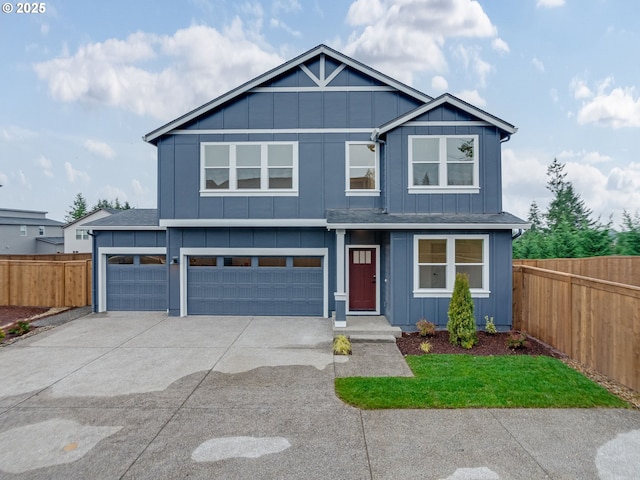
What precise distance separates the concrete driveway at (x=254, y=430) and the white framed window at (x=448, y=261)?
12.5 ft

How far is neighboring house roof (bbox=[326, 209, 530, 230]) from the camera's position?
917 cm

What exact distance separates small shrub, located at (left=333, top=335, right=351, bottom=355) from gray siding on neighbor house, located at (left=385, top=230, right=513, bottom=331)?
2.01m

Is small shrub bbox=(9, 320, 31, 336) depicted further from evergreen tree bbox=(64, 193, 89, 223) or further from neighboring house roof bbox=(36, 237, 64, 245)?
evergreen tree bbox=(64, 193, 89, 223)

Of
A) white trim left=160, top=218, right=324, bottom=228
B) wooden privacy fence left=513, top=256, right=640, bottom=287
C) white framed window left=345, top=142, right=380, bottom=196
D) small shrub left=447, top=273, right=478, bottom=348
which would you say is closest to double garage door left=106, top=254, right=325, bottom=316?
white trim left=160, top=218, right=324, bottom=228

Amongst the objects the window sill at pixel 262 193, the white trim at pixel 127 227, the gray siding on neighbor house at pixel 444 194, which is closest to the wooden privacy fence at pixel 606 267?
the gray siding on neighbor house at pixel 444 194

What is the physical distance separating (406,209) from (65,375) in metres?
8.74

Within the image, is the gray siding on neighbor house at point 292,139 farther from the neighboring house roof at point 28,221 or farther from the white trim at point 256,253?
the neighboring house roof at point 28,221

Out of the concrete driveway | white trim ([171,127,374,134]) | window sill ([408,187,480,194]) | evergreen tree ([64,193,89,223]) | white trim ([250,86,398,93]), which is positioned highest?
evergreen tree ([64,193,89,223])

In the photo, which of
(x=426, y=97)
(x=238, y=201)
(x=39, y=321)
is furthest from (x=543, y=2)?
(x=39, y=321)

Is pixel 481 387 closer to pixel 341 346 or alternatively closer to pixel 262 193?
pixel 341 346

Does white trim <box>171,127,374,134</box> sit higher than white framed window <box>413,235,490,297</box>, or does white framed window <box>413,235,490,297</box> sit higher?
white trim <box>171,127,374,134</box>

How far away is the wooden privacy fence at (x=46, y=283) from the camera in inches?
507

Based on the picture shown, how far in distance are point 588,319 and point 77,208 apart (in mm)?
80520

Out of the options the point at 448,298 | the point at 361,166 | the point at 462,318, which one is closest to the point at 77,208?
the point at 361,166
